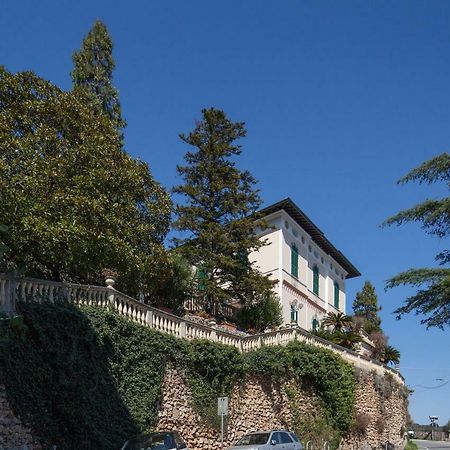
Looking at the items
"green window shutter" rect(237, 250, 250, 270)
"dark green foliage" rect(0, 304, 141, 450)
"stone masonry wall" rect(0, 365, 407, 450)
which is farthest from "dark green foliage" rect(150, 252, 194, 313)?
"dark green foliage" rect(0, 304, 141, 450)

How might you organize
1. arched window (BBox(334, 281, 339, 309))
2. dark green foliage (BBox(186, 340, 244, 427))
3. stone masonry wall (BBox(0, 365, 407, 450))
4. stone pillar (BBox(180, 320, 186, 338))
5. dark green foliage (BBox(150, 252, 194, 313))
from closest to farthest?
1. stone masonry wall (BBox(0, 365, 407, 450))
2. dark green foliage (BBox(186, 340, 244, 427))
3. stone pillar (BBox(180, 320, 186, 338))
4. dark green foliage (BBox(150, 252, 194, 313))
5. arched window (BBox(334, 281, 339, 309))

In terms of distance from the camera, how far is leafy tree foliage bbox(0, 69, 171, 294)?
2100 cm

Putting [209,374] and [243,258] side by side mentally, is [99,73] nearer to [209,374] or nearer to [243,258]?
[243,258]

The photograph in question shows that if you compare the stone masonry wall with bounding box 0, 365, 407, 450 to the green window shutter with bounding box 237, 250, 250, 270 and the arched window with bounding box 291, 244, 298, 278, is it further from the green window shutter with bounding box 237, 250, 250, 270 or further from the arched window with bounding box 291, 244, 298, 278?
the arched window with bounding box 291, 244, 298, 278

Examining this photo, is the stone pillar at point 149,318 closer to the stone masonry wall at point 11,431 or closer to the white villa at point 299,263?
the stone masonry wall at point 11,431

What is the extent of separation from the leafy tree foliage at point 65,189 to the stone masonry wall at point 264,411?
493 cm

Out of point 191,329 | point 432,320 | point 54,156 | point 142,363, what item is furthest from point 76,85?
point 432,320

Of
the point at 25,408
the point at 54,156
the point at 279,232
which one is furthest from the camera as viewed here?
the point at 279,232

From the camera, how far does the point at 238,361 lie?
1050 inches

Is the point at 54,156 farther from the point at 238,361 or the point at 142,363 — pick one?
the point at 238,361

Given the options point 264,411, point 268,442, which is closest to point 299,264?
point 264,411

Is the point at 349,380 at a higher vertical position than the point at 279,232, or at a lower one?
lower

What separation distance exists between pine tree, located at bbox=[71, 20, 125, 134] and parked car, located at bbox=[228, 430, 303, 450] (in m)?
17.5

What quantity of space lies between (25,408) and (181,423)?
757 centimetres
